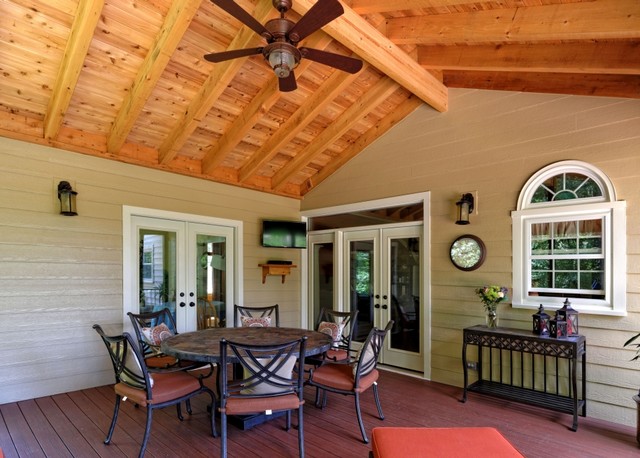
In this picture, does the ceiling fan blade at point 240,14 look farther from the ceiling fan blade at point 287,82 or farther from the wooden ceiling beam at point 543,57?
the wooden ceiling beam at point 543,57

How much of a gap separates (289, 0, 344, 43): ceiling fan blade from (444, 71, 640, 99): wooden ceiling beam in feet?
8.56

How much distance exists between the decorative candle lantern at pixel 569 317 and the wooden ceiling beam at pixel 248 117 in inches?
135

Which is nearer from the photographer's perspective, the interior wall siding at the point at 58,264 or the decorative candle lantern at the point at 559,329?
the decorative candle lantern at the point at 559,329

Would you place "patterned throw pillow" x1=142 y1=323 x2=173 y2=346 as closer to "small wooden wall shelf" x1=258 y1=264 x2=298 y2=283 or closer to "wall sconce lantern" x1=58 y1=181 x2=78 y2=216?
"wall sconce lantern" x1=58 y1=181 x2=78 y2=216

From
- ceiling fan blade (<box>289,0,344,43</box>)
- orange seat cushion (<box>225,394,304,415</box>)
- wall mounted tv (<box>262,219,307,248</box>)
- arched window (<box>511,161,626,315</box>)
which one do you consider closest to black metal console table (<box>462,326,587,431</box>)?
arched window (<box>511,161,626,315</box>)

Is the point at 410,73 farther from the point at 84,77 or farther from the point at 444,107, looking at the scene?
the point at 84,77

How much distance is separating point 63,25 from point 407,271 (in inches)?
179

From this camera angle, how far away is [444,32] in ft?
11.5

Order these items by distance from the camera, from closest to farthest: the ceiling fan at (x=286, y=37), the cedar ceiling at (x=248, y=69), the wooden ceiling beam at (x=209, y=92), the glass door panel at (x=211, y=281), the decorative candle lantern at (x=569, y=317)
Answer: the ceiling fan at (x=286, y=37) → the cedar ceiling at (x=248, y=69) → the wooden ceiling beam at (x=209, y=92) → the decorative candle lantern at (x=569, y=317) → the glass door panel at (x=211, y=281)

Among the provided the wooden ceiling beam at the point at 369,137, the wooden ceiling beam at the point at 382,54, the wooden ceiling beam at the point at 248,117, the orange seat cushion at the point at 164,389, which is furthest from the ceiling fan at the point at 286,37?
the orange seat cushion at the point at 164,389

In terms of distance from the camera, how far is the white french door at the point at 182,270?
4844mm

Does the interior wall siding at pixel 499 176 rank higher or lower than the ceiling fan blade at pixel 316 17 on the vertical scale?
lower

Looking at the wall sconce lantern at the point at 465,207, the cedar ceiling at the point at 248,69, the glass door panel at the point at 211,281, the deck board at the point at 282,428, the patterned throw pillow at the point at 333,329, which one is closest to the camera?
the deck board at the point at 282,428

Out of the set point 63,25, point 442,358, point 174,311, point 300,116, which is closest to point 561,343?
point 442,358
